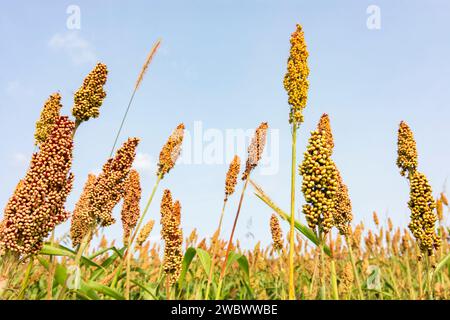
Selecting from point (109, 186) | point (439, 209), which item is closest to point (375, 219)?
point (439, 209)

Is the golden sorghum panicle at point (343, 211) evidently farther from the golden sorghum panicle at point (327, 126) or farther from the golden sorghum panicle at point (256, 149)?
the golden sorghum panicle at point (256, 149)

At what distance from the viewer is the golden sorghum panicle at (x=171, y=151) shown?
3996mm

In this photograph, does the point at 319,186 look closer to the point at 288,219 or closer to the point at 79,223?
the point at 288,219

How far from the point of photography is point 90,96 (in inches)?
145

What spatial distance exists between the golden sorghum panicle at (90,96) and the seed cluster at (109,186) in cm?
49

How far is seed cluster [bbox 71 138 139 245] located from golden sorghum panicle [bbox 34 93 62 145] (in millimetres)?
1114

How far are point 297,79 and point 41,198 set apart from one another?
192 cm

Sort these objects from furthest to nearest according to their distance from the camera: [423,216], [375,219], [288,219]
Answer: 1. [375,219]
2. [423,216]
3. [288,219]

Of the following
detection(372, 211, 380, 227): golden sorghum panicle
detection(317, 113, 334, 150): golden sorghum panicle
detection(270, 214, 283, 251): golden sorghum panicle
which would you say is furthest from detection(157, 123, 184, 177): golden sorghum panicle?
detection(372, 211, 380, 227): golden sorghum panicle

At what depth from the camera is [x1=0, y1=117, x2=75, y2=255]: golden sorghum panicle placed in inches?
108

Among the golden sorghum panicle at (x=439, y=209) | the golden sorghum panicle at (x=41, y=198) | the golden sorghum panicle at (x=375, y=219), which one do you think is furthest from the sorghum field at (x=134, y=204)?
the golden sorghum panicle at (x=375, y=219)

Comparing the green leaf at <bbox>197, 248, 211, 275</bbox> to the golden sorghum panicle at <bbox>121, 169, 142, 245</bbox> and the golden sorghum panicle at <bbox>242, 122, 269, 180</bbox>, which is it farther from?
the golden sorghum panicle at <bbox>242, 122, 269, 180</bbox>
